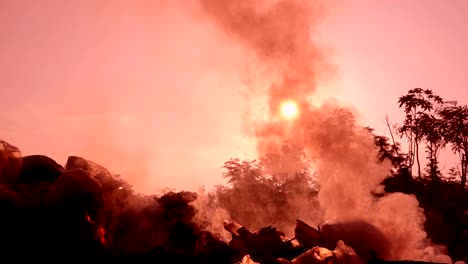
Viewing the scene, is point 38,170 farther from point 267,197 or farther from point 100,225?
point 267,197

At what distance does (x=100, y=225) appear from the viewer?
7141 millimetres

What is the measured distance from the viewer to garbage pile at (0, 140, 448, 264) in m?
6.57

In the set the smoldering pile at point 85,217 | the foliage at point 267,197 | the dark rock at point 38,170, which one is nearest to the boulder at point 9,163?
the smoldering pile at point 85,217

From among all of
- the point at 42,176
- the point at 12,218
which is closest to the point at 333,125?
the point at 42,176

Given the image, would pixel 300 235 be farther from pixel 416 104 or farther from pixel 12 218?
pixel 416 104

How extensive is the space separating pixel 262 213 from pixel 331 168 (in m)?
12.9

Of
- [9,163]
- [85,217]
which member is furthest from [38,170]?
[85,217]

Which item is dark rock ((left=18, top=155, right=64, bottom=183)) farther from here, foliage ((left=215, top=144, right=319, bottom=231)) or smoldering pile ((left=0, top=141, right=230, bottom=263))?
foliage ((left=215, top=144, right=319, bottom=231))

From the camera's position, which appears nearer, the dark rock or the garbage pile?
the garbage pile

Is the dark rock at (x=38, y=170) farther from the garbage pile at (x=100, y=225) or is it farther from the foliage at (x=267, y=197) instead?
the foliage at (x=267, y=197)

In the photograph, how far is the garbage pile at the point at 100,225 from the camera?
6566 millimetres

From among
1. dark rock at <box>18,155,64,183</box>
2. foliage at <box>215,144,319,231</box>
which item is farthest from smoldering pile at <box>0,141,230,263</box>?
foliage at <box>215,144,319,231</box>

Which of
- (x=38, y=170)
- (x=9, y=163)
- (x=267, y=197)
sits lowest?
(x=9, y=163)

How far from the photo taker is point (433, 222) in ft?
59.7
